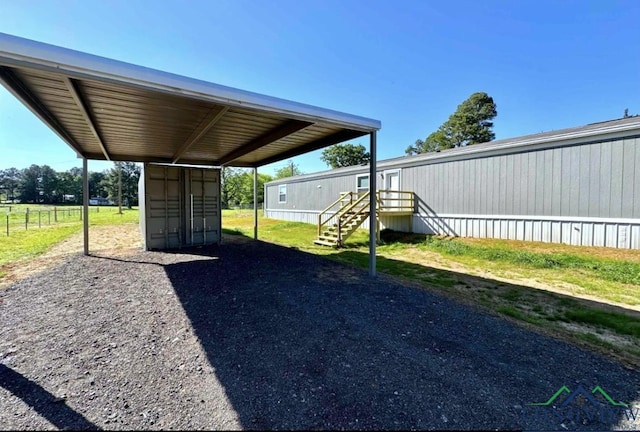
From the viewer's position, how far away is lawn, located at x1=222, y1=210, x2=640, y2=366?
134 inches

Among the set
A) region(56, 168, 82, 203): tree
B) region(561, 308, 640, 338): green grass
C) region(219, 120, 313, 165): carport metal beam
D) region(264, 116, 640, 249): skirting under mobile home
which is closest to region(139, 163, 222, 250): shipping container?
region(219, 120, 313, 165): carport metal beam

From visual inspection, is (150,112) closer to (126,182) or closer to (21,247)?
(21,247)

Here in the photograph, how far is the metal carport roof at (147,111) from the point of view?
288cm

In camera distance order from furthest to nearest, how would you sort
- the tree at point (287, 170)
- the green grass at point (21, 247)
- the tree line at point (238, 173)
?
the tree at point (287, 170)
the tree line at point (238, 173)
the green grass at point (21, 247)

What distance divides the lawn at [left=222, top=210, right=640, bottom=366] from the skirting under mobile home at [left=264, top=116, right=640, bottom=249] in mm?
569

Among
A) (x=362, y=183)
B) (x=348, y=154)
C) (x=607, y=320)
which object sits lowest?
(x=607, y=320)

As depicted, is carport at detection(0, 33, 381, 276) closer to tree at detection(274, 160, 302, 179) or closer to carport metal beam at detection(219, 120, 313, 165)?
carport metal beam at detection(219, 120, 313, 165)

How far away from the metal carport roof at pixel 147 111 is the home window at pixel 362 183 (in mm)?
5782

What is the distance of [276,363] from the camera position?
2.46 meters

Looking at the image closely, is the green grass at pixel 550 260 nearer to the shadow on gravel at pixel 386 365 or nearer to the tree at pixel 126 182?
the shadow on gravel at pixel 386 365

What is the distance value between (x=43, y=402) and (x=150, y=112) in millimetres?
4344

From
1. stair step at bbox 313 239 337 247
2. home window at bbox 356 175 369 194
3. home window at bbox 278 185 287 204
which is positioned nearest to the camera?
stair step at bbox 313 239 337 247

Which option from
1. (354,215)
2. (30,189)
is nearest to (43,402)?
(354,215)

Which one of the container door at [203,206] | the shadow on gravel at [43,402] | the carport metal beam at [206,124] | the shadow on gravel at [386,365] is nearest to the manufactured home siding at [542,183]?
the shadow on gravel at [386,365]
